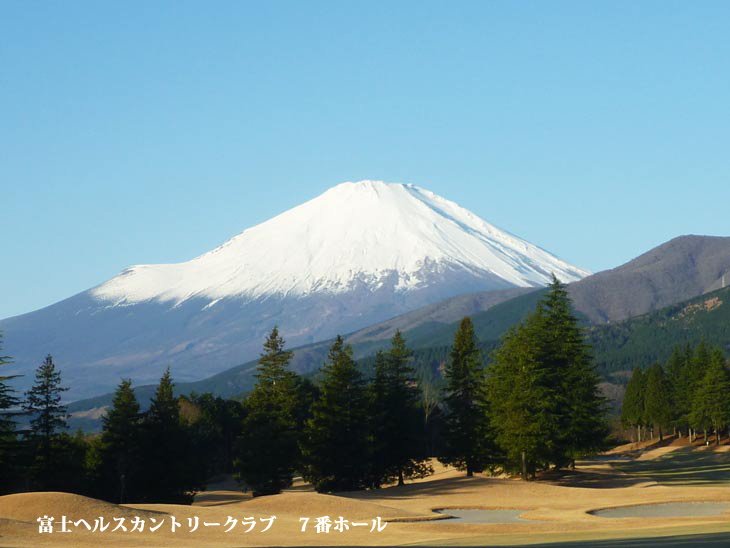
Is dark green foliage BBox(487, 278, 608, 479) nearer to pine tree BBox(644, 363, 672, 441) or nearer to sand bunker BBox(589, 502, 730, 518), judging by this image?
sand bunker BBox(589, 502, 730, 518)

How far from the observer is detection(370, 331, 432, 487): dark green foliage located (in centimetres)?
7494

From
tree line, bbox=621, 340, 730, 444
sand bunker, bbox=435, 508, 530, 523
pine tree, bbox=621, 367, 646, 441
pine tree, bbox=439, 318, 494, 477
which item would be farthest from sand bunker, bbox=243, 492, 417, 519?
pine tree, bbox=621, 367, 646, 441

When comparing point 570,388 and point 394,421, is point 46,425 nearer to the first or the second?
point 394,421

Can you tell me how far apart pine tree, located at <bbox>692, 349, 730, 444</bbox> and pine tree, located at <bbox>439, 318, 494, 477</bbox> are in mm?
49523

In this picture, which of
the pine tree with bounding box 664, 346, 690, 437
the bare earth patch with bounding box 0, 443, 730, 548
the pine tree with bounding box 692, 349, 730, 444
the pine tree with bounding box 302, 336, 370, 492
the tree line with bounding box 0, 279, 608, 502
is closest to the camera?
Result: the bare earth patch with bounding box 0, 443, 730, 548

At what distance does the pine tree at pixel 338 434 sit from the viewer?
71.8 metres

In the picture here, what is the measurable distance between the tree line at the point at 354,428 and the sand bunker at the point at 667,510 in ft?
52.7

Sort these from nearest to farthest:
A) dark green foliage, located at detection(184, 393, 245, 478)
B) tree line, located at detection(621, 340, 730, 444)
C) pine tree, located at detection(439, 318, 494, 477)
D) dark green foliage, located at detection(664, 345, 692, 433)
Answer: pine tree, located at detection(439, 318, 494, 477)
dark green foliage, located at detection(184, 393, 245, 478)
tree line, located at detection(621, 340, 730, 444)
dark green foliage, located at detection(664, 345, 692, 433)

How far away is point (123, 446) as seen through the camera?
75.9 meters

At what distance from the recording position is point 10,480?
66.7 metres

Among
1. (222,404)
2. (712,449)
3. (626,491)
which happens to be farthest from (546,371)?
(222,404)

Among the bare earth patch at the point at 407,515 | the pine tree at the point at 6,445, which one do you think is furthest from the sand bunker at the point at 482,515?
the pine tree at the point at 6,445

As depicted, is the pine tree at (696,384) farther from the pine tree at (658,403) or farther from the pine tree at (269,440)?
the pine tree at (269,440)

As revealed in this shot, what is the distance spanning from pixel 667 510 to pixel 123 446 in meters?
40.0
